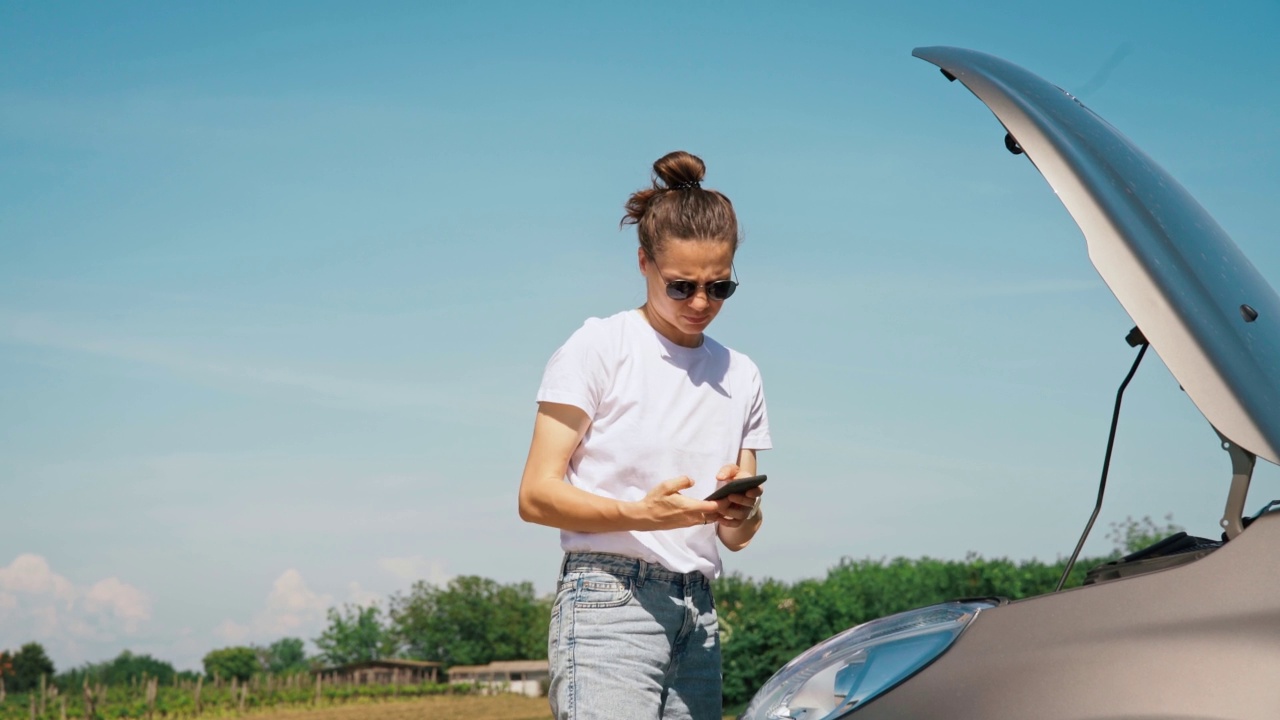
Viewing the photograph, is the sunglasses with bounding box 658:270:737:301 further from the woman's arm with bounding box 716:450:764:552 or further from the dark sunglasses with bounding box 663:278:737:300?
the woman's arm with bounding box 716:450:764:552

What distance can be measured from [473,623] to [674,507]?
184 ft

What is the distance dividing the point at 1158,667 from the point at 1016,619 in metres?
0.21

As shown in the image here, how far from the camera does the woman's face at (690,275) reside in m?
2.37

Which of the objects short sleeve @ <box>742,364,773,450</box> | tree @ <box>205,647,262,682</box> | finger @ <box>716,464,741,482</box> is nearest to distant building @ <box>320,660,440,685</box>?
tree @ <box>205,647,262,682</box>

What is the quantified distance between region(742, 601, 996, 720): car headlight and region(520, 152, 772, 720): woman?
316mm

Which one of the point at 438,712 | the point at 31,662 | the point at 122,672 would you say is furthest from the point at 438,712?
the point at 31,662

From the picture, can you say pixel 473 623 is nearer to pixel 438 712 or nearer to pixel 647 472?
pixel 438 712

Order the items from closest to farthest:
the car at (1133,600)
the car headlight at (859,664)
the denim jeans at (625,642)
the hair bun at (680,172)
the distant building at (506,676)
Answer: the car at (1133,600), the car headlight at (859,664), the denim jeans at (625,642), the hair bun at (680,172), the distant building at (506,676)

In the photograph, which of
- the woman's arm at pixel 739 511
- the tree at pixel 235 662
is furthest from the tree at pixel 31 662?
the woman's arm at pixel 739 511

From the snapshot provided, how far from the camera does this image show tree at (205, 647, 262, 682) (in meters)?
52.5

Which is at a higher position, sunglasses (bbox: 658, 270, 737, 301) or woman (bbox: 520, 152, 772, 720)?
sunglasses (bbox: 658, 270, 737, 301)

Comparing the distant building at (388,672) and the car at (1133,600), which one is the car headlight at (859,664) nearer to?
the car at (1133,600)

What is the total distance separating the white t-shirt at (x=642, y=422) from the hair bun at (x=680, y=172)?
0.33 metres

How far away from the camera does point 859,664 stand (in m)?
1.75
